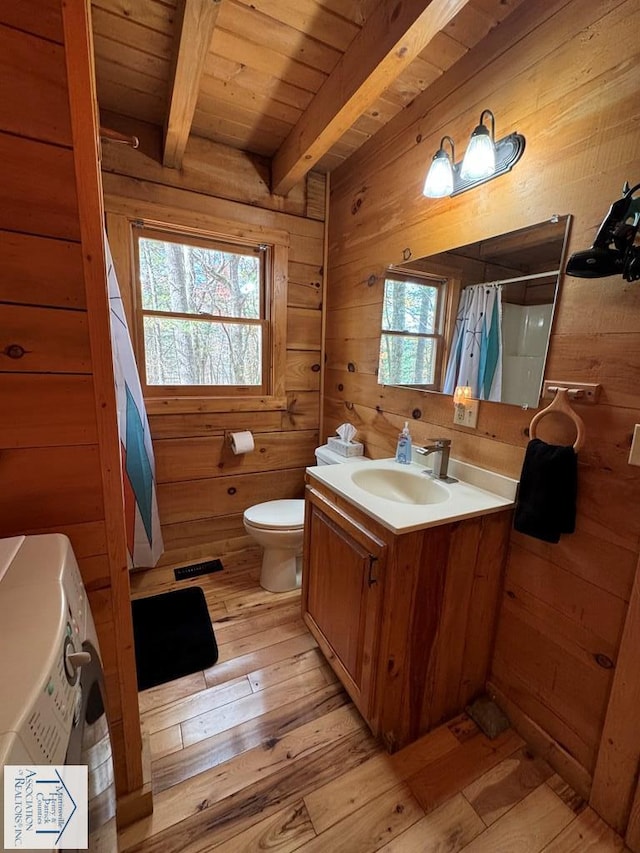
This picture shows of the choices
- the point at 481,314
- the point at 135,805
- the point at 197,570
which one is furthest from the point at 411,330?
the point at 135,805

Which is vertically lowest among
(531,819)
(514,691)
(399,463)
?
(531,819)

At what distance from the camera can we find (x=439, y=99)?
1.50 meters

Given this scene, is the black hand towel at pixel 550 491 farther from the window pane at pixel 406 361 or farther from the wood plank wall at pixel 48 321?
the wood plank wall at pixel 48 321

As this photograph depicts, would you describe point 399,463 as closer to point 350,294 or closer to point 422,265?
point 422,265

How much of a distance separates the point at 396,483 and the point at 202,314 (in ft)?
4.76

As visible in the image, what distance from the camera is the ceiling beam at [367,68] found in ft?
3.54

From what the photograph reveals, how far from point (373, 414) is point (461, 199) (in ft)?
3.43

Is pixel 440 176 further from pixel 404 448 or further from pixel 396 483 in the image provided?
pixel 396 483

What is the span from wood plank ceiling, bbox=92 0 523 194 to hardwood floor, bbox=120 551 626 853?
2302 millimetres

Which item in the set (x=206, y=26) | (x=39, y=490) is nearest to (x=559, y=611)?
(x=39, y=490)

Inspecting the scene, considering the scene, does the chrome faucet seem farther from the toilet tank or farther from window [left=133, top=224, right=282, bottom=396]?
window [left=133, top=224, right=282, bottom=396]

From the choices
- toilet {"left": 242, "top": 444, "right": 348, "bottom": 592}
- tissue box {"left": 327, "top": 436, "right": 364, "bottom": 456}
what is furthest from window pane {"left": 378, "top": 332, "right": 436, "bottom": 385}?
toilet {"left": 242, "top": 444, "right": 348, "bottom": 592}

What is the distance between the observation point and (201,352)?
7.09 feet

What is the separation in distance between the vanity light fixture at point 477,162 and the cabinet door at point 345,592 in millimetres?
1294
